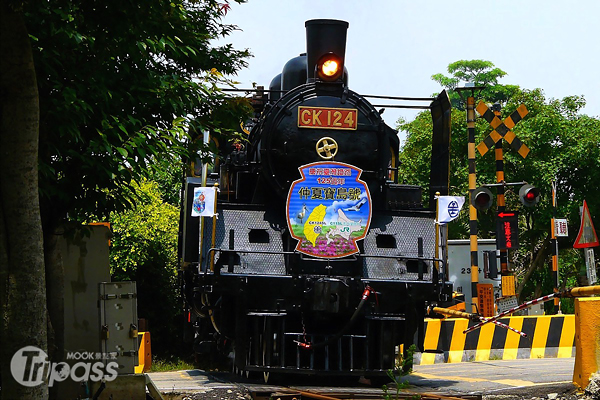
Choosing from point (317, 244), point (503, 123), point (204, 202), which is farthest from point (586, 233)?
point (204, 202)

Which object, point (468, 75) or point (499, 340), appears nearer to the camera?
point (499, 340)

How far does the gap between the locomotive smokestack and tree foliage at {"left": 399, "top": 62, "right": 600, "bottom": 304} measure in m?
19.8

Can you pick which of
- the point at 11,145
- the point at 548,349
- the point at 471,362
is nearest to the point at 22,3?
the point at 11,145

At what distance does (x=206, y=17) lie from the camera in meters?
10.6

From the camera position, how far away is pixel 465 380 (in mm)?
11469

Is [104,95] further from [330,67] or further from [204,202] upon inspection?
[330,67]

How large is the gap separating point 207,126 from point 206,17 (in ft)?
6.20

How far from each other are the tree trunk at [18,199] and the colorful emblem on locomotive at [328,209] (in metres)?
4.53

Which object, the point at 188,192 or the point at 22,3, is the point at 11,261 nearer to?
the point at 22,3

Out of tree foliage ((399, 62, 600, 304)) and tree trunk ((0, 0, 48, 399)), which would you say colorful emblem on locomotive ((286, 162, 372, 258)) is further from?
tree foliage ((399, 62, 600, 304))

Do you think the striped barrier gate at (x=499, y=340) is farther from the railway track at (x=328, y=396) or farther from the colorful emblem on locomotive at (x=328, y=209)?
the railway track at (x=328, y=396)

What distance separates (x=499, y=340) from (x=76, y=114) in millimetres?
10594

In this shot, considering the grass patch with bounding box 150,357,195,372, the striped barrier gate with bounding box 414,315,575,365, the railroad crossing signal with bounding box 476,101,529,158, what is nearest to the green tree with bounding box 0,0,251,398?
the striped barrier gate with bounding box 414,315,575,365

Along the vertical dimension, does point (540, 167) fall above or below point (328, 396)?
above
